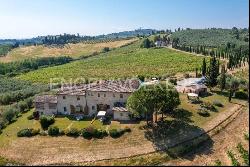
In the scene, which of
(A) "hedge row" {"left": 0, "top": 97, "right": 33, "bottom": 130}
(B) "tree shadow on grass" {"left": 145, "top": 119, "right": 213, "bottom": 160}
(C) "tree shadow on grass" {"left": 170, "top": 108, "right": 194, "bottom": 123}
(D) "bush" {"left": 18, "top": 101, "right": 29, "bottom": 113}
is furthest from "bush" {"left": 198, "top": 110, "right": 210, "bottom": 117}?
(D) "bush" {"left": 18, "top": 101, "right": 29, "bottom": 113}

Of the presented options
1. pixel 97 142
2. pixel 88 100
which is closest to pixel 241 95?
pixel 88 100

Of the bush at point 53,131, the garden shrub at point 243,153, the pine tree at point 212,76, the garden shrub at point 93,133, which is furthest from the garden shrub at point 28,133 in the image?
the pine tree at point 212,76

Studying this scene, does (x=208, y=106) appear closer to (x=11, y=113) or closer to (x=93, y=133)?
(x=93, y=133)

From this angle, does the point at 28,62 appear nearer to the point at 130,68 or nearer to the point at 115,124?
the point at 130,68

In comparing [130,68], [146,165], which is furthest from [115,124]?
[130,68]

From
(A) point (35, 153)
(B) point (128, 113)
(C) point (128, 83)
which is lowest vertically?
(A) point (35, 153)

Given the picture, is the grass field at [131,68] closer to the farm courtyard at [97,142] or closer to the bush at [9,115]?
the bush at [9,115]

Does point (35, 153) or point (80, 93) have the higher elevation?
point (80, 93)
